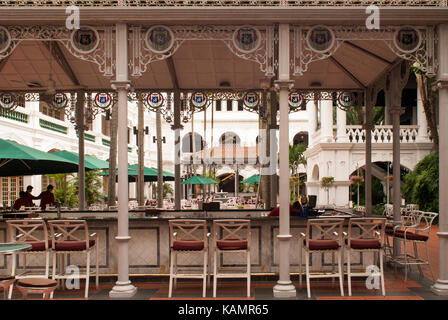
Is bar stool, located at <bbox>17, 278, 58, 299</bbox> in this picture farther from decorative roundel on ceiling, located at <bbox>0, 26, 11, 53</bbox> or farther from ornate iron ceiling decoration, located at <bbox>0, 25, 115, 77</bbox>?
decorative roundel on ceiling, located at <bbox>0, 26, 11, 53</bbox>

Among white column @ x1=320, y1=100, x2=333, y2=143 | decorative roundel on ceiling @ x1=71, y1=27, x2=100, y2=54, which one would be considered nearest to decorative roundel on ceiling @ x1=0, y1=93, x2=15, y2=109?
decorative roundel on ceiling @ x1=71, y1=27, x2=100, y2=54

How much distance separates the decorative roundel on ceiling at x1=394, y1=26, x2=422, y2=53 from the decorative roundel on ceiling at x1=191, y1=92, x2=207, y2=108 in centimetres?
556

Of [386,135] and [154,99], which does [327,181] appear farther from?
[154,99]

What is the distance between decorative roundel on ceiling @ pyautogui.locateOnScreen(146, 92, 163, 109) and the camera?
11.7 m

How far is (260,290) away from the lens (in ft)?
23.9

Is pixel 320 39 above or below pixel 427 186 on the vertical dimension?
above

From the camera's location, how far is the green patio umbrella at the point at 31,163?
27.9 ft

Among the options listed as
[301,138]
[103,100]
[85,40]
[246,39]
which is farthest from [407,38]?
[301,138]

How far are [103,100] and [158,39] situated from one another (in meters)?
5.14

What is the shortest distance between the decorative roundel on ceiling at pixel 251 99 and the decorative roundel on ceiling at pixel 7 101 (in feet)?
20.4
